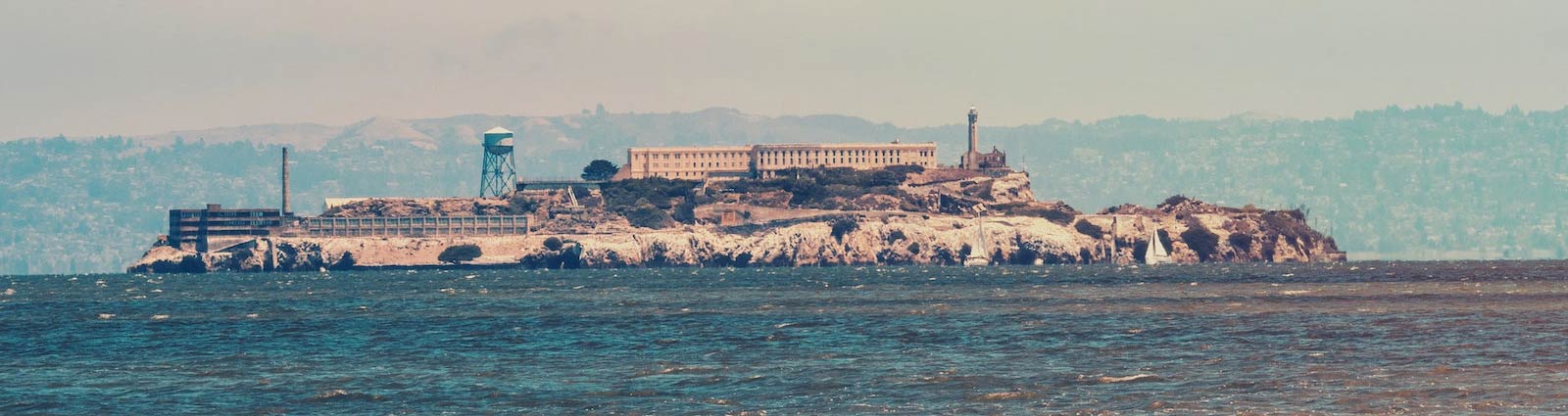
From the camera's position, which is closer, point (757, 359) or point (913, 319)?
point (757, 359)

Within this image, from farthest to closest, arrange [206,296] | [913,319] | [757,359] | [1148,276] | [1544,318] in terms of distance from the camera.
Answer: [1148,276] → [206,296] → [913,319] → [1544,318] → [757,359]

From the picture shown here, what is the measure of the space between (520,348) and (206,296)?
84.7 meters

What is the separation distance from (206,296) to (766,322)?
72367 millimetres

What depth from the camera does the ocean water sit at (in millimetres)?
58656

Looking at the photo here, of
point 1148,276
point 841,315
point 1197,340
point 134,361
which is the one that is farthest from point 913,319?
point 1148,276

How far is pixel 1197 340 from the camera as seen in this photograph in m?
79.4

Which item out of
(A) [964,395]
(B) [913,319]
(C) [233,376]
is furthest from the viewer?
(B) [913,319]

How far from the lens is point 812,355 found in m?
74.6

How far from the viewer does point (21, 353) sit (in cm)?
8350

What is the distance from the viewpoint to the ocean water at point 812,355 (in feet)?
192

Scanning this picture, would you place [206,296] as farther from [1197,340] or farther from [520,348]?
[1197,340]

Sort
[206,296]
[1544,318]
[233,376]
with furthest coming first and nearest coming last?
1. [206,296]
2. [1544,318]
3. [233,376]

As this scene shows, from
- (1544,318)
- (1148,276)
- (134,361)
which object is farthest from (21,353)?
(1148,276)

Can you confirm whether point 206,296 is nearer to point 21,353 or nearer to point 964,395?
point 21,353
